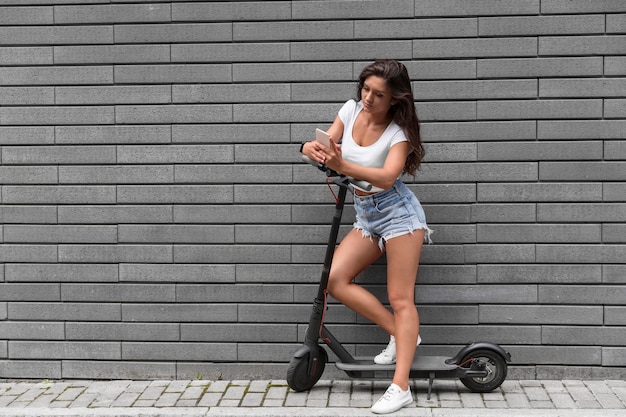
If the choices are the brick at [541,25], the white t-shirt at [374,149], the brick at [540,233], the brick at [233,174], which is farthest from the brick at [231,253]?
the brick at [541,25]

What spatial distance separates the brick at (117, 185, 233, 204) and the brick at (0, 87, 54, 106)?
84cm

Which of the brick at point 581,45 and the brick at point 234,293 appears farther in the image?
the brick at point 234,293

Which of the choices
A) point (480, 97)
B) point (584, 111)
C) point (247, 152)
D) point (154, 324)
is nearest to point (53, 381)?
point (154, 324)

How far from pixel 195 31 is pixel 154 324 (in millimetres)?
2144

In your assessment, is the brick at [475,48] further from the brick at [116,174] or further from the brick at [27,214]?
the brick at [27,214]

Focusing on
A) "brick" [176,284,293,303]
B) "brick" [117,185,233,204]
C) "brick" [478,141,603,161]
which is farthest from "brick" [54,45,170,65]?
"brick" [478,141,603,161]

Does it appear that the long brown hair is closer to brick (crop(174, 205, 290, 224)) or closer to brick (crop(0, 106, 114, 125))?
brick (crop(174, 205, 290, 224))

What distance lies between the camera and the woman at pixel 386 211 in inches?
196

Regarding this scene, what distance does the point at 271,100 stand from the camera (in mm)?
5703

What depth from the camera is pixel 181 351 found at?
230 inches

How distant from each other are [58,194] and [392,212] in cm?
248

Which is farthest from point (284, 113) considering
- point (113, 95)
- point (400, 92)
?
point (113, 95)

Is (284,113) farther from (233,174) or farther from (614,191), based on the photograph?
(614,191)

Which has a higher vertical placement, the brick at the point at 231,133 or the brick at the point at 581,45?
the brick at the point at 581,45
